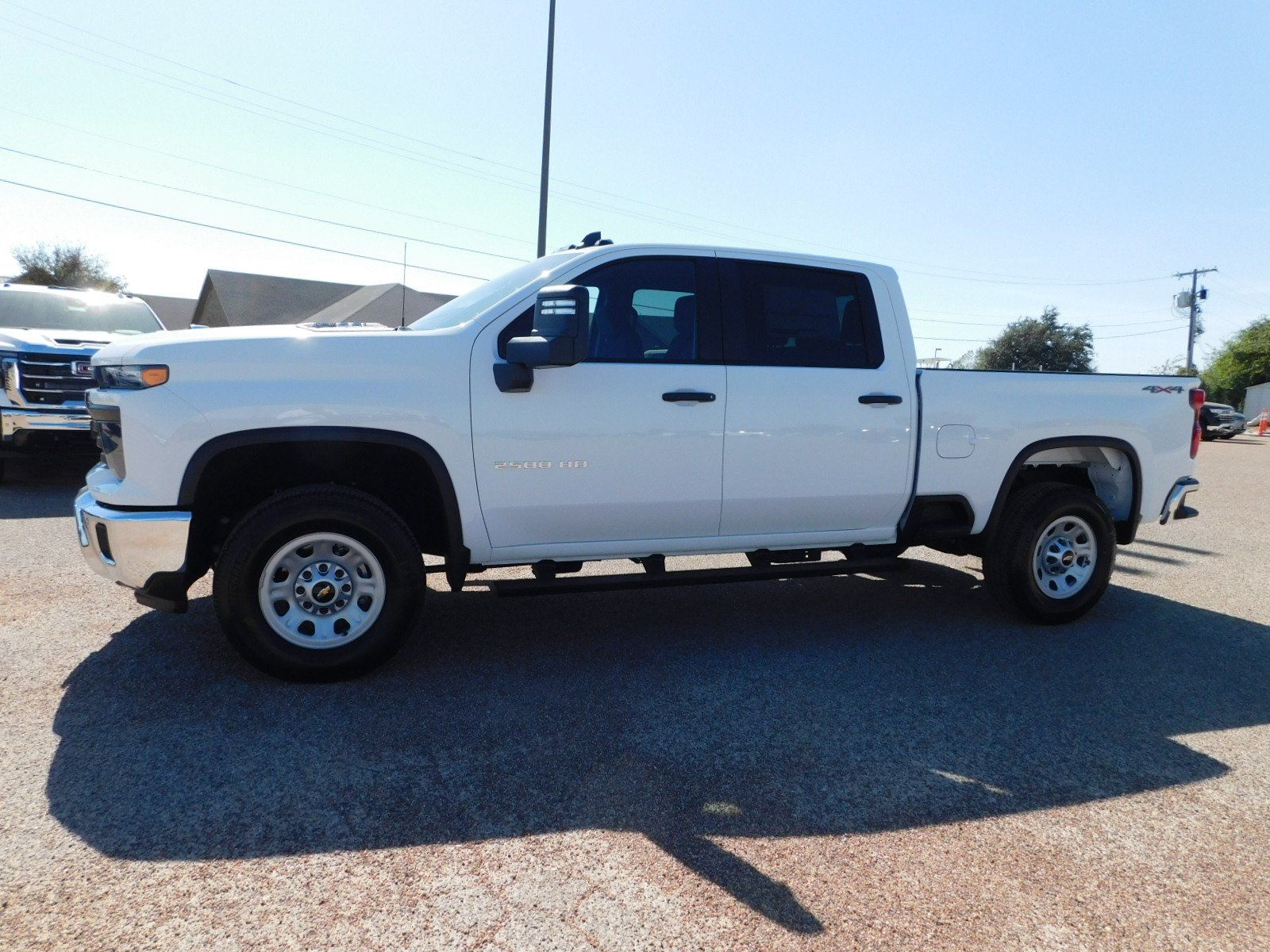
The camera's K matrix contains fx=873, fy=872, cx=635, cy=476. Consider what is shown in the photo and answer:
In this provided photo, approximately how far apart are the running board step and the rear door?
18 centimetres

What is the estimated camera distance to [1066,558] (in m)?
5.30

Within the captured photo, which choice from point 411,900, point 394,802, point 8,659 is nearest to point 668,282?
point 394,802

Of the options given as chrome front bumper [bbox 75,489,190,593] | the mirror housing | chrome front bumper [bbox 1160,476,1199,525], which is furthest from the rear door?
chrome front bumper [bbox 75,489,190,593]

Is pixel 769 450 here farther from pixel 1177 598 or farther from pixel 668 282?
pixel 1177 598

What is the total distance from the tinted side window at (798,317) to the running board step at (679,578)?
3.62 ft

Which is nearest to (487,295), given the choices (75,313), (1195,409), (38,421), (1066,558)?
(1066,558)

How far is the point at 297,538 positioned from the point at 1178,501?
523 centimetres

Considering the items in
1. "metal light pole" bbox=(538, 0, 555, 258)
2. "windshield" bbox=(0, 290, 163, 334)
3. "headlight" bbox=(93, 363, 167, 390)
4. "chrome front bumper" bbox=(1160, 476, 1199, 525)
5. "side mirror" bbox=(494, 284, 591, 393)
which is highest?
"metal light pole" bbox=(538, 0, 555, 258)

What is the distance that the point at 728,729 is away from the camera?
3627 mm

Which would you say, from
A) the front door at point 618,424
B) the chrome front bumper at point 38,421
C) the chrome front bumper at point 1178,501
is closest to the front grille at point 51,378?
the chrome front bumper at point 38,421

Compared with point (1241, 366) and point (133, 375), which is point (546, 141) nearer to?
point (133, 375)

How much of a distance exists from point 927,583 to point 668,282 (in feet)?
10.9

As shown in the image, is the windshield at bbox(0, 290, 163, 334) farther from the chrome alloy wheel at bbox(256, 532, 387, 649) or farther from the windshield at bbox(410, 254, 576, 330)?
the chrome alloy wheel at bbox(256, 532, 387, 649)

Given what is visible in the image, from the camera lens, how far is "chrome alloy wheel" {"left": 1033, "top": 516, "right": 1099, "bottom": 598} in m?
5.25
